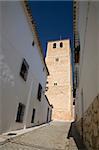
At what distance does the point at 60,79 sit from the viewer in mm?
31438

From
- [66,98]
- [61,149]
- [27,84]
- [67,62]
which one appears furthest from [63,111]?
[61,149]

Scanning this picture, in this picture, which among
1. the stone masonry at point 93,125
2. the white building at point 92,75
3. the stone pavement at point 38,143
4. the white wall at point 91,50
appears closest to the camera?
the stone masonry at point 93,125

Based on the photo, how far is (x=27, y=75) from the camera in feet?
30.7

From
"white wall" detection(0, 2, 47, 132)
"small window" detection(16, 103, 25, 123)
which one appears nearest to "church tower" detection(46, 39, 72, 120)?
"small window" detection(16, 103, 25, 123)

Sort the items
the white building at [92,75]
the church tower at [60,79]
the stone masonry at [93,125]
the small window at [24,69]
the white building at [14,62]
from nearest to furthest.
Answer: the stone masonry at [93,125]
the white building at [92,75]
the white building at [14,62]
the small window at [24,69]
the church tower at [60,79]

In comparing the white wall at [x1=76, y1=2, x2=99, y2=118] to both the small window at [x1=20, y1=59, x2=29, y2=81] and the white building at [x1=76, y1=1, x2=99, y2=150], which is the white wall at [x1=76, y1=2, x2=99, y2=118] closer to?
the white building at [x1=76, y1=1, x2=99, y2=150]

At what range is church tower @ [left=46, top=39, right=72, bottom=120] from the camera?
27938 millimetres

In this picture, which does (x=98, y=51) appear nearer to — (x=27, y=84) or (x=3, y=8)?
(x=3, y=8)

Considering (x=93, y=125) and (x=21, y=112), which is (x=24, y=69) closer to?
(x=21, y=112)

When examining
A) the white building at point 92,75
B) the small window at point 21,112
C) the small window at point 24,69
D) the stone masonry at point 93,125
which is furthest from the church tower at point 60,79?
the stone masonry at point 93,125

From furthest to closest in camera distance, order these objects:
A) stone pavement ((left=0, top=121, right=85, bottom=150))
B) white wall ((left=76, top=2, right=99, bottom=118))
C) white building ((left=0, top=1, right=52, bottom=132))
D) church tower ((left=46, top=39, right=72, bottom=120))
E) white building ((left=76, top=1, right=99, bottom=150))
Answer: church tower ((left=46, top=39, right=72, bottom=120)), white building ((left=0, top=1, right=52, bottom=132)), stone pavement ((left=0, top=121, right=85, bottom=150)), white wall ((left=76, top=2, right=99, bottom=118)), white building ((left=76, top=1, right=99, bottom=150))

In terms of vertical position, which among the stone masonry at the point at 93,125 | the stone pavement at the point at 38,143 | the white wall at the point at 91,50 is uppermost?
the white wall at the point at 91,50

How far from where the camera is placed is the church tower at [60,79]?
27.9 meters

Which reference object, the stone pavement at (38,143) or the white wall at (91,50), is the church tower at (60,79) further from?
the white wall at (91,50)
